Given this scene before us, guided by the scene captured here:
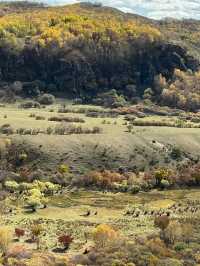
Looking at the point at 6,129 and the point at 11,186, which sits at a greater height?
the point at 6,129

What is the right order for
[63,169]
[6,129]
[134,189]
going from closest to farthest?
[134,189] → [63,169] → [6,129]

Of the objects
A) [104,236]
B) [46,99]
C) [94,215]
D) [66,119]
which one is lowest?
[46,99]

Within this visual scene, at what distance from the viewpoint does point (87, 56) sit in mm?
144125

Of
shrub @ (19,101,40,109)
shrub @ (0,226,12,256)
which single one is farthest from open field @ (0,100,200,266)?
shrub @ (19,101,40,109)

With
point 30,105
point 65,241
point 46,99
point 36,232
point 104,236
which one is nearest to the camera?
point 104,236

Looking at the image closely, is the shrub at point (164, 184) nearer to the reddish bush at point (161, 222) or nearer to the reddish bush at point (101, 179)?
the reddish bush at point (101, 179)

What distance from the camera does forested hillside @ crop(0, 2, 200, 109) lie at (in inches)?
5463

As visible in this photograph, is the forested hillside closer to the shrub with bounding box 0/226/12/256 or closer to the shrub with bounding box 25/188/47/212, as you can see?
the shrub with bounding box 25/188/47/212

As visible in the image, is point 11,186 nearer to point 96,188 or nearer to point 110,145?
point 96,188

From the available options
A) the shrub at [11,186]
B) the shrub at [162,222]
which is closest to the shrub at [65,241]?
the shrub at [162,222]

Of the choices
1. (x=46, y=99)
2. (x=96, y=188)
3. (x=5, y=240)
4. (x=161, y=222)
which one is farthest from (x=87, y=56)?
(x=5, y=240)

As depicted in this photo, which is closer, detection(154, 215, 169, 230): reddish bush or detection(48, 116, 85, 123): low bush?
detection(154, 215, 169, 230): reddish bush

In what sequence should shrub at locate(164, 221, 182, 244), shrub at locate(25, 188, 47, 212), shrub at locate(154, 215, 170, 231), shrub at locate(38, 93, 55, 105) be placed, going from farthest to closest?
shrub at locate(38, 93, 55, 105)
shrub at locate(25, 188, 47, 212)
shrub at locate(154, 215, 170, 231)
shrub at locate(164, 221, 182, 244)

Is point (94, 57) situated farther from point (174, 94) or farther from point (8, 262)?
point (8, 262)
